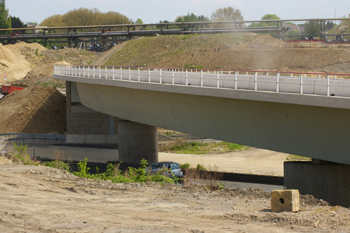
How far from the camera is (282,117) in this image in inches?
738

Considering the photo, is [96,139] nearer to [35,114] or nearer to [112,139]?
[112,139]

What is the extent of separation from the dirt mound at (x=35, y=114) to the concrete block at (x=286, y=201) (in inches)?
1763

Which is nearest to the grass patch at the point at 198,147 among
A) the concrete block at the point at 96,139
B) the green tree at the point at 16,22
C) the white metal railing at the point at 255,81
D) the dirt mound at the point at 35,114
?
the concrete block at the point at 96,139

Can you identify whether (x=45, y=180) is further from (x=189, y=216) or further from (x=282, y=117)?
(x=282, y=117)

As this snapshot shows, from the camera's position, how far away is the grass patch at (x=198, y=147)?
4628 centimetres

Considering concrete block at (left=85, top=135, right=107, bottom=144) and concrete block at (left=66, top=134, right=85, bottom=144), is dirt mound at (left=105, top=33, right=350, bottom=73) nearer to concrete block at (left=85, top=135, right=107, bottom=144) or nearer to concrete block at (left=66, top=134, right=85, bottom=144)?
concrete block at (left=85, top=135, right=107, bottom=144)

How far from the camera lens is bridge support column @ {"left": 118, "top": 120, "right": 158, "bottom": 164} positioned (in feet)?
114

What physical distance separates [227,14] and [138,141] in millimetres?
115125

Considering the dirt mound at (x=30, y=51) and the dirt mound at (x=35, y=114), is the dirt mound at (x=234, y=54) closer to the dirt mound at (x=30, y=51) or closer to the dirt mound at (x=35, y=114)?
the dirt mound at (x=35, y=114)

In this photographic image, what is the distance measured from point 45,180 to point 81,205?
13.1 ft

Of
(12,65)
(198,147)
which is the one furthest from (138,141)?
(12,65)

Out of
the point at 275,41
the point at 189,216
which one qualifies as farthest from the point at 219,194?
the point at 275,41

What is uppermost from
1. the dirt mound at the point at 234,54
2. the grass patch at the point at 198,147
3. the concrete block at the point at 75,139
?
the dirt mound at the point at 234,54

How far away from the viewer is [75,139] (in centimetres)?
4803
